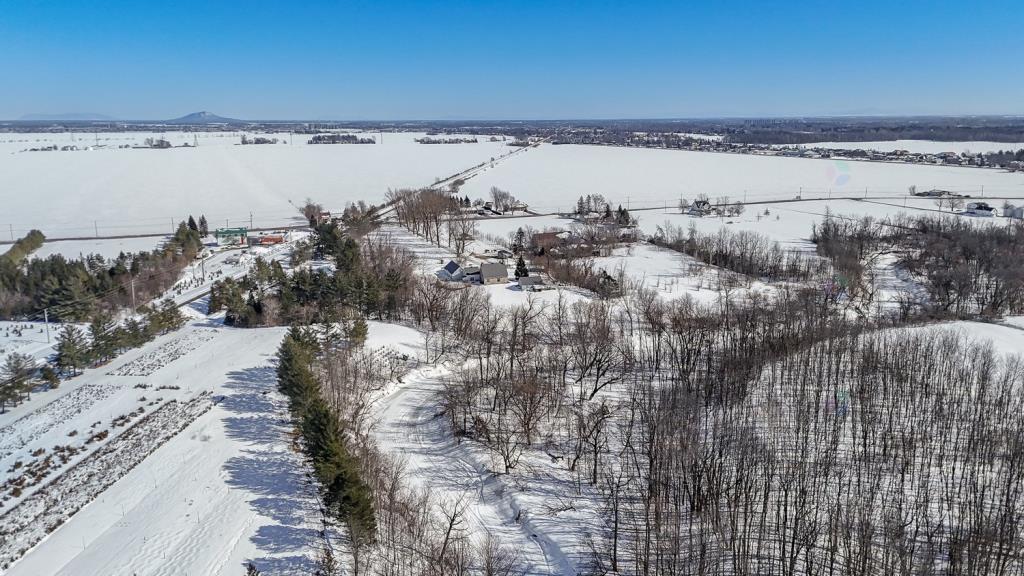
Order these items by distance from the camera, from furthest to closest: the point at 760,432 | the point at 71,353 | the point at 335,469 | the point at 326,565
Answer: the point at 71,353
the point at 760,432
the point at 335,469
the point at 326,565

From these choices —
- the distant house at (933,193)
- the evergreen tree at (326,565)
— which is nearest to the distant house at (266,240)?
the evergreen tree at (326,565)

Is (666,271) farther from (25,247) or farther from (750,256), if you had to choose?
(25,247)

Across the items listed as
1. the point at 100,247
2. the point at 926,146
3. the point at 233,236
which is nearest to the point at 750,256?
the point at 233,236

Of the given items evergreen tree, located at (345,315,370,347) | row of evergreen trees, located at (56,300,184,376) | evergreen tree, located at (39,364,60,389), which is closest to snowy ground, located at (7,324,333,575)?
evergreen tree, located at (39,364,60,389)

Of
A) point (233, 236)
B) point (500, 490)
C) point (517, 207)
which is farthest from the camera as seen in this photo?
point (517, 207)

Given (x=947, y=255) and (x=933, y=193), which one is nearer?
(x=947, y=255)

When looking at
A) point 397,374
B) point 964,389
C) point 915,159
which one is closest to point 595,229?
point 397,374

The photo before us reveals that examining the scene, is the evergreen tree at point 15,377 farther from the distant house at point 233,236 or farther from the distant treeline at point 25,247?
the distant house at point 233,236

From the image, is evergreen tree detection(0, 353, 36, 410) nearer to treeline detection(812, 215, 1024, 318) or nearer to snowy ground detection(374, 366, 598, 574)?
snowy ground detection(374, 366, 598, 574)
